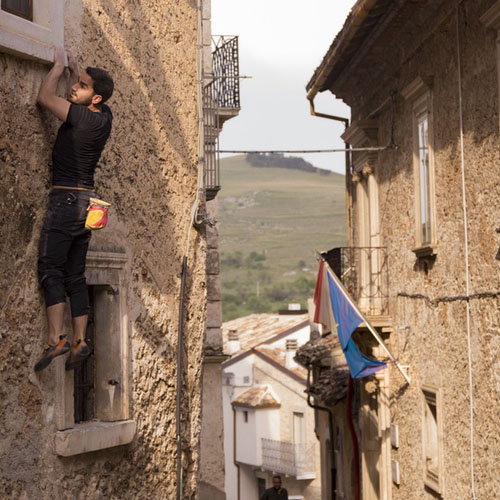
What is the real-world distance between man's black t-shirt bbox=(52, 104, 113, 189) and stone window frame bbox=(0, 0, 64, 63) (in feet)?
1.23

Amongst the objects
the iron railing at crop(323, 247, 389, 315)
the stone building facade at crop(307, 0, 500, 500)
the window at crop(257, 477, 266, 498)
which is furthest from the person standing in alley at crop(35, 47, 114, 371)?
the window at crop(257, 477, 266, 498)

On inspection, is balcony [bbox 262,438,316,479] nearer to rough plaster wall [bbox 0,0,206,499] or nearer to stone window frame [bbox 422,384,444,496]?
stone window frame [bbox 422,384,444,496]

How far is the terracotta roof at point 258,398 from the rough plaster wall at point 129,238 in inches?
1539

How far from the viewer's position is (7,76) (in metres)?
5.81

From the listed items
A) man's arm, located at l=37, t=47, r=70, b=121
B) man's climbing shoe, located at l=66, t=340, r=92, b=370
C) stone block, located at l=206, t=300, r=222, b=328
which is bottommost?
stone block, located at l=206, t=300, r=222, b=328

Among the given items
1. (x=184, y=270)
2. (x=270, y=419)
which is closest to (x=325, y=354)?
(x=184, y=270)

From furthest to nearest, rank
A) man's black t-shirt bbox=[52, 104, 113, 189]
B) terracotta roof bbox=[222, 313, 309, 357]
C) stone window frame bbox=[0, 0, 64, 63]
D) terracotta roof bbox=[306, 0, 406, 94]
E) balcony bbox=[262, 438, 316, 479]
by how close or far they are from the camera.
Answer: terracotta roof bbox=[222, 313, 309, 357] < balcony bbox=[262, 438, 316, 479] < terracotta roof bbox=[306, 0, 406, 94] < man's black t-shirt bbox=[52, 104, 113, 189] < stone window frame bbox=[0, 0, 64, 63]

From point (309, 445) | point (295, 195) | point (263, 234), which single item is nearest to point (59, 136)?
point (309, 445)

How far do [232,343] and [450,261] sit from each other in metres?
39.0

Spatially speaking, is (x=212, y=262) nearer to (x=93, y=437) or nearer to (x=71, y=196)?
(x=93, y=437)

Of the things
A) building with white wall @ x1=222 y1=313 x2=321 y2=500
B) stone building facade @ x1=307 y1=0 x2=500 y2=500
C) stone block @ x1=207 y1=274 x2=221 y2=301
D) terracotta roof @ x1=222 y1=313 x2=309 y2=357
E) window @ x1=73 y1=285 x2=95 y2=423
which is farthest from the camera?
terracotta roof @ x1=222 y1=313 x2=309 y2=357

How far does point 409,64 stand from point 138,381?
903 cm

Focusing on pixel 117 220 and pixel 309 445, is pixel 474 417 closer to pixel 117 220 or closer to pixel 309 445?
pixel 117 220

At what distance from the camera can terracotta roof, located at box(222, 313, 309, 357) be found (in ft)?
171
